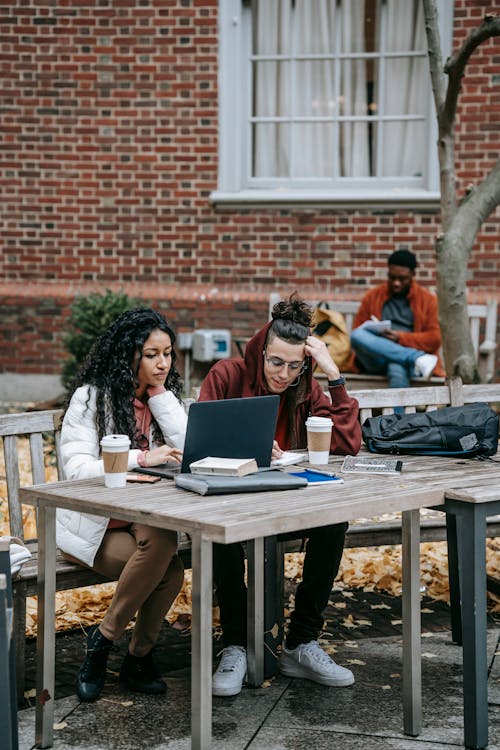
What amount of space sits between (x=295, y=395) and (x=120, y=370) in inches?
28.6

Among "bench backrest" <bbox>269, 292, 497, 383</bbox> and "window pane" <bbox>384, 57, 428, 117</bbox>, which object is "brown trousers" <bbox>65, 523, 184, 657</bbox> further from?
"window pane" <bbox>384, 57, 428, 117</bbox>

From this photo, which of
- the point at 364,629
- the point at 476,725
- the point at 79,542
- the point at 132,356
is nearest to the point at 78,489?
the point at 79,542

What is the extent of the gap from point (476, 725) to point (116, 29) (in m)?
7.98

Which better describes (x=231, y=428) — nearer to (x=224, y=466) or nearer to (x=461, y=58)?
(x=224, y=466)

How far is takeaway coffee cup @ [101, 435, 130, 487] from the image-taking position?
3.33 meters

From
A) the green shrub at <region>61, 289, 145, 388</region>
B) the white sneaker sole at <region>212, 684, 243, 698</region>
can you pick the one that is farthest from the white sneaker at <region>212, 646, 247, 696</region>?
the green shrub at <region>61, 289, 145, 388</region>

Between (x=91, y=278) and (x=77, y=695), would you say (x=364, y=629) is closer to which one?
(x=77, y=695)

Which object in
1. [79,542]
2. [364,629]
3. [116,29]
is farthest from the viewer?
[116,29]

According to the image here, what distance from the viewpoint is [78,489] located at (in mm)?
3363

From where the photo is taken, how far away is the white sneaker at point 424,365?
314 inches

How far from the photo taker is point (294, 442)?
4293 mm

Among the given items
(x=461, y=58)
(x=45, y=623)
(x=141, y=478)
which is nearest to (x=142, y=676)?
(x=45, y=623)

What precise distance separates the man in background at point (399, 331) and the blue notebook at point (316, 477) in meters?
4.42

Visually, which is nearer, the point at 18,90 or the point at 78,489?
the point at 78,489
